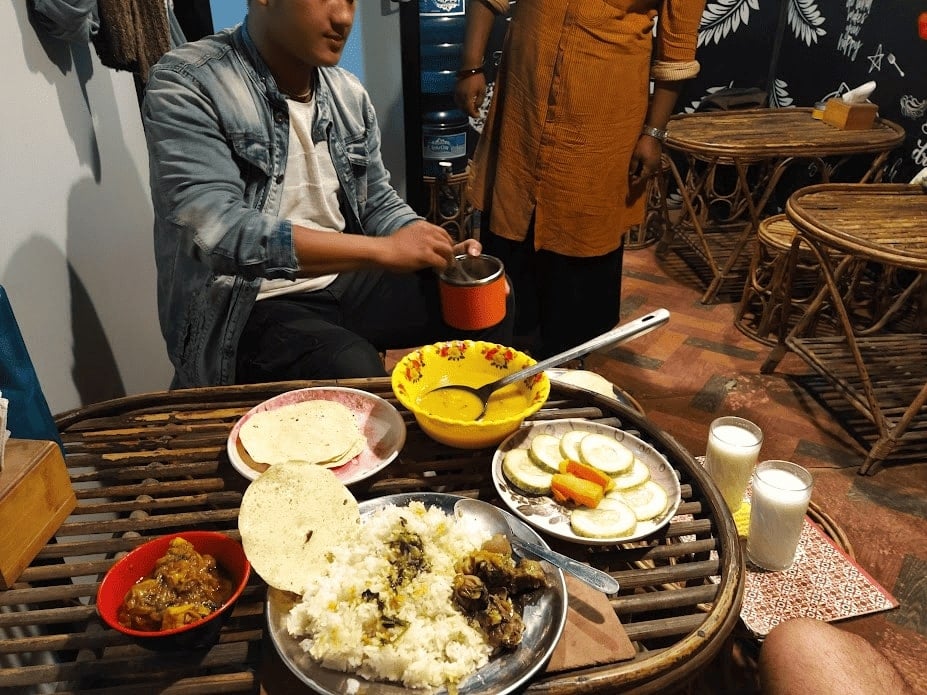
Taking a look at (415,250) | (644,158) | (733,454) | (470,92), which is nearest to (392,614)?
(415,250)

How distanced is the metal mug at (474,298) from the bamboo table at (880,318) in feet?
4.29

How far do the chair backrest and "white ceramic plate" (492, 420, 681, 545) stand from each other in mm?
735

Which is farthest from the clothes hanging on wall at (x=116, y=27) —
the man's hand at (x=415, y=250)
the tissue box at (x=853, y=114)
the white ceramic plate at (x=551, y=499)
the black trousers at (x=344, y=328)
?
the tissue box at (x=853, y=114)

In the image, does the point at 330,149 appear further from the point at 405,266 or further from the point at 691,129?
the point at 691,129

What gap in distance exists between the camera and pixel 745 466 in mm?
1549

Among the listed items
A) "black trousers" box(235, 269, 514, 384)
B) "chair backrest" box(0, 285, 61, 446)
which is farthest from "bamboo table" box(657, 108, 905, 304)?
"chair backrest" box(0, 285, 61, 446)

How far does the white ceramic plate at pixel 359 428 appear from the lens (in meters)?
1.06

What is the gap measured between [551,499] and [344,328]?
3.13 ft

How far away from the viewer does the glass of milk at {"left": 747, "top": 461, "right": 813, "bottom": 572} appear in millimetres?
1376

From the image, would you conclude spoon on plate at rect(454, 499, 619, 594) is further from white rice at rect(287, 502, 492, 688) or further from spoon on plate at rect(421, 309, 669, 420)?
spoon on plate at rect(421, 309, 669, 420)

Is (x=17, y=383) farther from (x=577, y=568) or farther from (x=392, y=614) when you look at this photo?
(x=577, y=568)

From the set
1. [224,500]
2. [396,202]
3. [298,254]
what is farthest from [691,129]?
[224,500]

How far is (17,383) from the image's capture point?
985mm

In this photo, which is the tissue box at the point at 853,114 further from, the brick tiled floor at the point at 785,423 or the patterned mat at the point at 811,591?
the patterned mat at the point at 811,591
